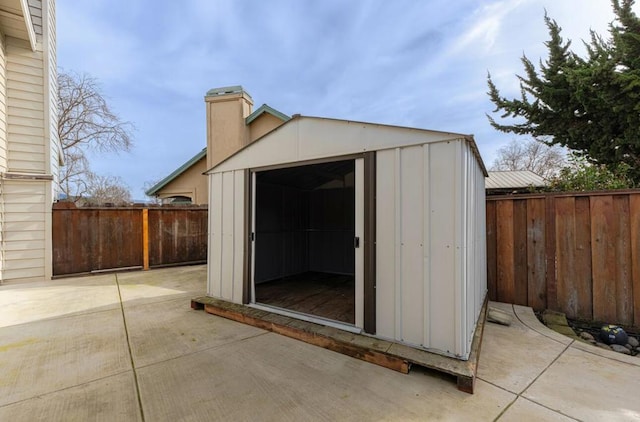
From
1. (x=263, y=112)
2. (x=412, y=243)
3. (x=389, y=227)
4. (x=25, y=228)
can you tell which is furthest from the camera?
(x=263, y=112)

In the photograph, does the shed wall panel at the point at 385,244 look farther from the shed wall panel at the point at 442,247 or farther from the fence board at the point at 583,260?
the fence board at the point at 583,260

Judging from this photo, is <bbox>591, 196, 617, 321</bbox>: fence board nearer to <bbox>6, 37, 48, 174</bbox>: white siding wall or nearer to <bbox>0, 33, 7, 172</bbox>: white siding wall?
<bbox>6, 37, 48, 174</bbox>: white siding wall

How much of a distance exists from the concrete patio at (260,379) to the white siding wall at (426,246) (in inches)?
14.8

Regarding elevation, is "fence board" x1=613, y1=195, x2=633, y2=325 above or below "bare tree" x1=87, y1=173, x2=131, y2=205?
below

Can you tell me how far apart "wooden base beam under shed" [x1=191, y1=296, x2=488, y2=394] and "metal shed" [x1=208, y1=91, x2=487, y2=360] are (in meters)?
0.09

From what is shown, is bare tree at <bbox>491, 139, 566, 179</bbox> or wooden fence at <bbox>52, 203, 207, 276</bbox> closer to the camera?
wooden fence at <bbox>52, 203, 207, 276</bbox>

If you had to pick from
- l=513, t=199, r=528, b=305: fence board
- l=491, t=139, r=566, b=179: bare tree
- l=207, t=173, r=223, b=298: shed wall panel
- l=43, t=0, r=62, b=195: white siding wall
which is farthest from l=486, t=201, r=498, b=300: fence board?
l=491, t=139, r=566, b=179: bare tree

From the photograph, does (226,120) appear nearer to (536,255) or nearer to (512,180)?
(512,180)

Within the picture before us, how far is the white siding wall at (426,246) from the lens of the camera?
227 centimetres

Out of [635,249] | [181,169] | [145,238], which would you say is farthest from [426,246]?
[181,169]

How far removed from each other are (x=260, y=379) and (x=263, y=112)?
26.8 ft

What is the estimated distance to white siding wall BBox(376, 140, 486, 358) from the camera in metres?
2.27

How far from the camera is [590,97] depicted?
4230mm

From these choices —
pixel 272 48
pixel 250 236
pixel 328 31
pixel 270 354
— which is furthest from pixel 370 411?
pixel 272 48
